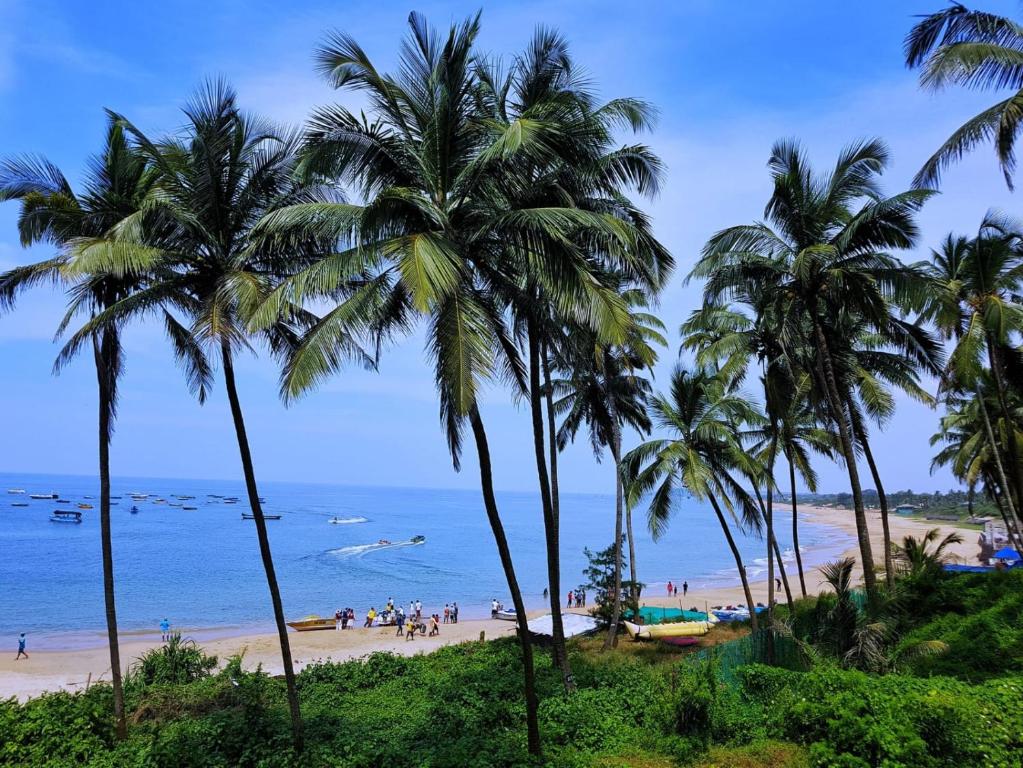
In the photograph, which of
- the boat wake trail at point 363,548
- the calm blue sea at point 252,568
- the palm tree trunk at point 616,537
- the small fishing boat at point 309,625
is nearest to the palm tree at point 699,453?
the palm tree trunk at point 616,537

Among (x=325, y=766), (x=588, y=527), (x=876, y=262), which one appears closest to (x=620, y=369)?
(x=876, y=262)

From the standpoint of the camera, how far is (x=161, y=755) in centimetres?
823

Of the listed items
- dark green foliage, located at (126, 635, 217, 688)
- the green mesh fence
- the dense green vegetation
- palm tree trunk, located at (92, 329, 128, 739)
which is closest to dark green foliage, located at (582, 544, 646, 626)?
the dense green vegetation

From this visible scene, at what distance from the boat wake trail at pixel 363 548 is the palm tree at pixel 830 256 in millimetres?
59029

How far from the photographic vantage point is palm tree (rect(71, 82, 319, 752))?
8.39m

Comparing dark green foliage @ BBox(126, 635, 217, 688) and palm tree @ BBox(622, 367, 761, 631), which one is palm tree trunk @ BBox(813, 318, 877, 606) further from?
dark green foliage @ BBox(126, 635, 217, 688)

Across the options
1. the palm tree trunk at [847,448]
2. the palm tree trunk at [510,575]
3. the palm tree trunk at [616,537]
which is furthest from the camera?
the palm tree trunk at [616,537]

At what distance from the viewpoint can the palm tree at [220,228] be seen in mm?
8391

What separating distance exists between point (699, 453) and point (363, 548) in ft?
199

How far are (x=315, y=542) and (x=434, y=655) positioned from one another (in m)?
64.8

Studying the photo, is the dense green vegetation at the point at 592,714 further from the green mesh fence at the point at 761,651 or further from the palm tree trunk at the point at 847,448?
the palm tree trunk at the point at 847,448

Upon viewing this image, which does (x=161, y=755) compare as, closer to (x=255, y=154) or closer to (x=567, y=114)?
(x=255, y=154)

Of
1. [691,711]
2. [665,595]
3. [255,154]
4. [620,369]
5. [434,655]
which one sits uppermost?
[255,154]

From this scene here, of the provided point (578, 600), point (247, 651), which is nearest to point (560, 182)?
point (247, 651)
